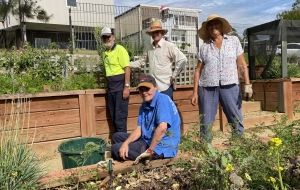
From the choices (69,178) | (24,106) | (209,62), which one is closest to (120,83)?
(24,106)

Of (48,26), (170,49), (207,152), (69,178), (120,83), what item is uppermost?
(48,26)

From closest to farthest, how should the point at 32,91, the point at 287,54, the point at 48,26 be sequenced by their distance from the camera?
the point at 32,91 → the point at 287,54 → the point at 48,26

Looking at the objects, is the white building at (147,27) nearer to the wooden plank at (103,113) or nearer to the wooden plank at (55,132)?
the wooden plank at (103,113)

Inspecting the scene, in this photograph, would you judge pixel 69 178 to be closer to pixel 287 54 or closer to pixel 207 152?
pixel 207 152

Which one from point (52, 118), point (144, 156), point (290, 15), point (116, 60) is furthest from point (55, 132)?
point (290, 15)

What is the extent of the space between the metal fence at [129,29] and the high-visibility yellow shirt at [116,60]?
1668 mm

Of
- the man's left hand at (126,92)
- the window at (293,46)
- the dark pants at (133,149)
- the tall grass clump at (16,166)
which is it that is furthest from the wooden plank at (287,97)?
the tall grass clump at (16,166)

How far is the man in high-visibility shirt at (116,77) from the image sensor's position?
6215mm

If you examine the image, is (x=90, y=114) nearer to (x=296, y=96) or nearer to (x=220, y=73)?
(x=220, y=73)

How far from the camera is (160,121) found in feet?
12.8

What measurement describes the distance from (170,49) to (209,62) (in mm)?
985

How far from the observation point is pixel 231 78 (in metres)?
4.82

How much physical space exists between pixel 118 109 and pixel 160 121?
260cm

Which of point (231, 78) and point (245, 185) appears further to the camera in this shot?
point (231, 78)
